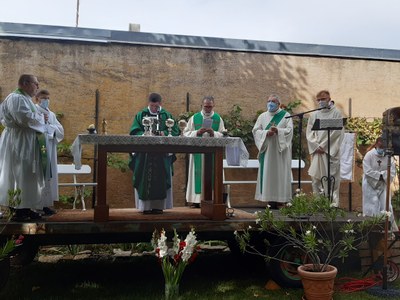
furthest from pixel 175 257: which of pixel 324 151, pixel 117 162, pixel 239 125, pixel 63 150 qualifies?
pixel 239 125

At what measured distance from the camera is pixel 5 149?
505 cm

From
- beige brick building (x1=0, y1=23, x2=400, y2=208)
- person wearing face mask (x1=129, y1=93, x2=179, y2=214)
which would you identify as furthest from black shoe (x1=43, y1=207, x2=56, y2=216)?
beige brick building (x1=0, y1=23, x2=400, y2=208)

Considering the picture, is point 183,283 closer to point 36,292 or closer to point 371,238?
point 36,292

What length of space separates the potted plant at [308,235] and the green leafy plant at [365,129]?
5.05m

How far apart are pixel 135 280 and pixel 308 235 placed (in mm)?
2598

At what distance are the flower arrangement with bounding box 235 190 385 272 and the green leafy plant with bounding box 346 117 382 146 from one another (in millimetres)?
5048

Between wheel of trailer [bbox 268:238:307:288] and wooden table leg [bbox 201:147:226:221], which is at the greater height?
wooden table leg [bbox 201:147:226:221]

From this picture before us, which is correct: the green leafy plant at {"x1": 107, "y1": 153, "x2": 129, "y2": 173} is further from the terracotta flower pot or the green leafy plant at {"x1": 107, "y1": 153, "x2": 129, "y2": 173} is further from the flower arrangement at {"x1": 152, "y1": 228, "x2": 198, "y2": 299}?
the terracotta flower pot

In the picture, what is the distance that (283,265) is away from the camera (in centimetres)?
523

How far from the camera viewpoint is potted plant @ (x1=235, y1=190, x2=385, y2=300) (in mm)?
4547

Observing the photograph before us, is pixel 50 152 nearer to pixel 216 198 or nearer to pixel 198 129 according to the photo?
pixel 216 198

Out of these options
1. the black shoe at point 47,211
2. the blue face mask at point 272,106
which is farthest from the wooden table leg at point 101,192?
the blue face mask at point 272,106

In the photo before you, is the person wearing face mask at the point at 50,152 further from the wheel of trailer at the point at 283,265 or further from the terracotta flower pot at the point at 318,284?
the terracotta flower pot at the point at 318,284

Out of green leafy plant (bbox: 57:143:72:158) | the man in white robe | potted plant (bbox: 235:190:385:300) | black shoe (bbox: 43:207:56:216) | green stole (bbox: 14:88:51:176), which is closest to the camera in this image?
potted plant (bbox: 235:190:385:300)
